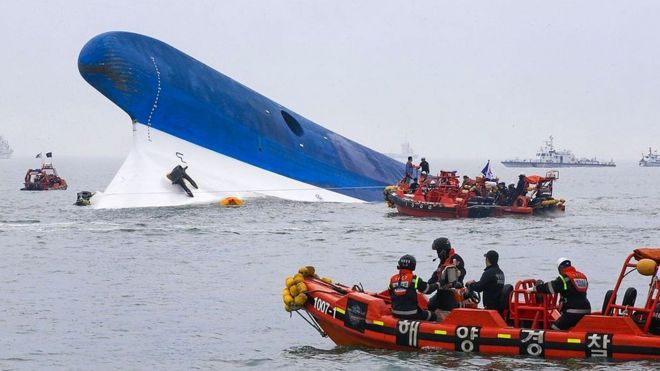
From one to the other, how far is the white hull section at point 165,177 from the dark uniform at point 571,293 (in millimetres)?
30427

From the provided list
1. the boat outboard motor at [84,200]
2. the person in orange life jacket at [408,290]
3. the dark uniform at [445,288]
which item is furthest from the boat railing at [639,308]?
the boat outboard motor at [84,200]

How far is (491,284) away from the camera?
15.7 metres

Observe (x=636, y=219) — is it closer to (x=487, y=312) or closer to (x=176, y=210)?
(x=176, y=210)

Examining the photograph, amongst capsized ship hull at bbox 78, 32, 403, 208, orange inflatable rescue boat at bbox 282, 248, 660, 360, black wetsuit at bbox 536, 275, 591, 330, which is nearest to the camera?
orange inflatable rescue boat at bbox 282, 248, 660, 360

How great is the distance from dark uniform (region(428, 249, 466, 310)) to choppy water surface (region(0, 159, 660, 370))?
3.16ft

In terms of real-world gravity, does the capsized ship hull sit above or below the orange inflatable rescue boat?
above

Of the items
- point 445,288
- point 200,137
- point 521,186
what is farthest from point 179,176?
point 445,288

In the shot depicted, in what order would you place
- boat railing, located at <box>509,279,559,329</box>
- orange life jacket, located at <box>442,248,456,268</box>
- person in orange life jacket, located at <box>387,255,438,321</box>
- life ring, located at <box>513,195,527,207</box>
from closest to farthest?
boat railing, located at <box>509,279,559,329</box>, person in orange life jacket, located at <box>387,255,438,321</box>, orange life jacket, located at <box>442,248,456,268</box>, life ring, located at <box>513,195,527,207</box>

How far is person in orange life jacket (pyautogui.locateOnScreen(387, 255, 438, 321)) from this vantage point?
15499 millimetres

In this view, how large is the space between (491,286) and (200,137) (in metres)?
31.8

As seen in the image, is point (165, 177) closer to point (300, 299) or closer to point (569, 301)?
point (300, 299)

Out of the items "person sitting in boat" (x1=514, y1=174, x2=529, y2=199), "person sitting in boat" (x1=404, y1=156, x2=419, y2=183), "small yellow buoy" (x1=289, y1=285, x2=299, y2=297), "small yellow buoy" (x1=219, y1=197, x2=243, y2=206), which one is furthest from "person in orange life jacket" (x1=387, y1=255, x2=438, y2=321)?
"small yellow buoy" (x1=219, y1=197, x2=243, y2=206)

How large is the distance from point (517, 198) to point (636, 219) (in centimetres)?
680

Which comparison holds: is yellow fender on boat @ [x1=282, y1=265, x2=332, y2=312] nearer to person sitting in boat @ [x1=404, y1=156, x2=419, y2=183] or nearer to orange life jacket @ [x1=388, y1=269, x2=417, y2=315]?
orange life jacket @ [x1=388, y1=269, x2=417, y2=315]
